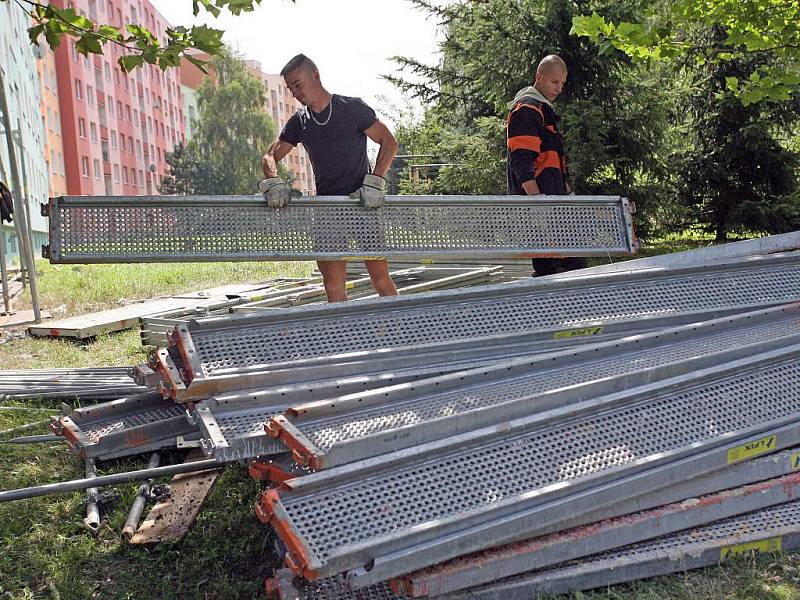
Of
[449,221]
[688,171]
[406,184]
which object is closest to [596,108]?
[688,171]

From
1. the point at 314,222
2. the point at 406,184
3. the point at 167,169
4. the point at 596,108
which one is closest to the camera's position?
the point at 314,222

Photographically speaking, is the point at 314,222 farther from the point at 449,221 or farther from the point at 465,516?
the point at 465,516

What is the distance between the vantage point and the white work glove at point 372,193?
4.77 m

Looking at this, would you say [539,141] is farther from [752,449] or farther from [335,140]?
[752,449]

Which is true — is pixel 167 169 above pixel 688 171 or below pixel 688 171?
above

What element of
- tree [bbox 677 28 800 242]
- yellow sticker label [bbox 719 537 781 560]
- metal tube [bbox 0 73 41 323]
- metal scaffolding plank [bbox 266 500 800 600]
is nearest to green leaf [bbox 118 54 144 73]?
metal scaffolding plank [bbox 266 500 800 600]

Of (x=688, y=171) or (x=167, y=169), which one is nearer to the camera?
(x=688, y=171)

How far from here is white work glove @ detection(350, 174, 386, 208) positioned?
477 centimetres

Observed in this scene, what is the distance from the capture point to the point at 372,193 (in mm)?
4770

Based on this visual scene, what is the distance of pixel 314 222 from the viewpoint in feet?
15.6

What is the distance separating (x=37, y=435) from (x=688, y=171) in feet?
40.7

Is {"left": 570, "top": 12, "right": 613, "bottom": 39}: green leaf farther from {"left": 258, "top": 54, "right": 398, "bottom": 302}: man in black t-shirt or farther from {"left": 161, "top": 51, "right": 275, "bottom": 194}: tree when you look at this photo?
{"left": 161, "top": 51, "right": 275, "bottom": 194}: tree

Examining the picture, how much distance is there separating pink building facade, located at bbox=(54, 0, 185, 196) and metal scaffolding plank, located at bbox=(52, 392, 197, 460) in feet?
118

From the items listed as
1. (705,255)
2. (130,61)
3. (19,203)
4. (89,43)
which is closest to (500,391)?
(705,255)
